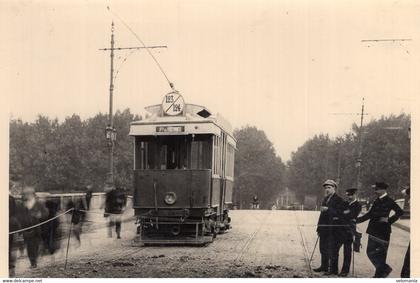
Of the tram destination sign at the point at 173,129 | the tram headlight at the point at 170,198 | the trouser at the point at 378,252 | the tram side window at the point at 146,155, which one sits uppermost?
the tram destination sign at the point at 173,129

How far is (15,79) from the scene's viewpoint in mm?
11281

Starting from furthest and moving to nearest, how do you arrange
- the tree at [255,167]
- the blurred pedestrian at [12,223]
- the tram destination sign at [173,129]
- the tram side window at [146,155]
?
the tree at [255,167] < the tram side window at [146,155] < the tram destination sign at [173,129] < the blurred pedestrian at [12,223]

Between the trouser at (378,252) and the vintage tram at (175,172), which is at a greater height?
the vintage tram at (175,172)

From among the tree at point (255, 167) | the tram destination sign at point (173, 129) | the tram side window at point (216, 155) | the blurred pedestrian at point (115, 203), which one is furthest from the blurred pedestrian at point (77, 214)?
the tree at point (255, 167)

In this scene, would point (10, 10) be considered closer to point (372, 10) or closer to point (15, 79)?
point (15, 79)

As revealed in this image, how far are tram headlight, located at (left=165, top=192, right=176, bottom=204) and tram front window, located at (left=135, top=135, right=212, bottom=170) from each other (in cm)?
80

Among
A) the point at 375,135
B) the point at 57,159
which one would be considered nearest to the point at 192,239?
the point at 375,135

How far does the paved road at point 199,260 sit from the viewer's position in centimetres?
964

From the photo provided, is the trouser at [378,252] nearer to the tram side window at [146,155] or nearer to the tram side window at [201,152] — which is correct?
the tram side window at [201,152]

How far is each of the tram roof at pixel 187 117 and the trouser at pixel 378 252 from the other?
5.82 meters

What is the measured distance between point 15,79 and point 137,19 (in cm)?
284

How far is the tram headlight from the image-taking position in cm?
1344

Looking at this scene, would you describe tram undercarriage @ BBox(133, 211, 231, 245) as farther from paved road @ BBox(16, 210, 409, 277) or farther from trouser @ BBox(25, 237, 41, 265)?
trouser @ BBox(25, 237, 41, 265)

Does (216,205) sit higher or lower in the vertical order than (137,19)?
lower
